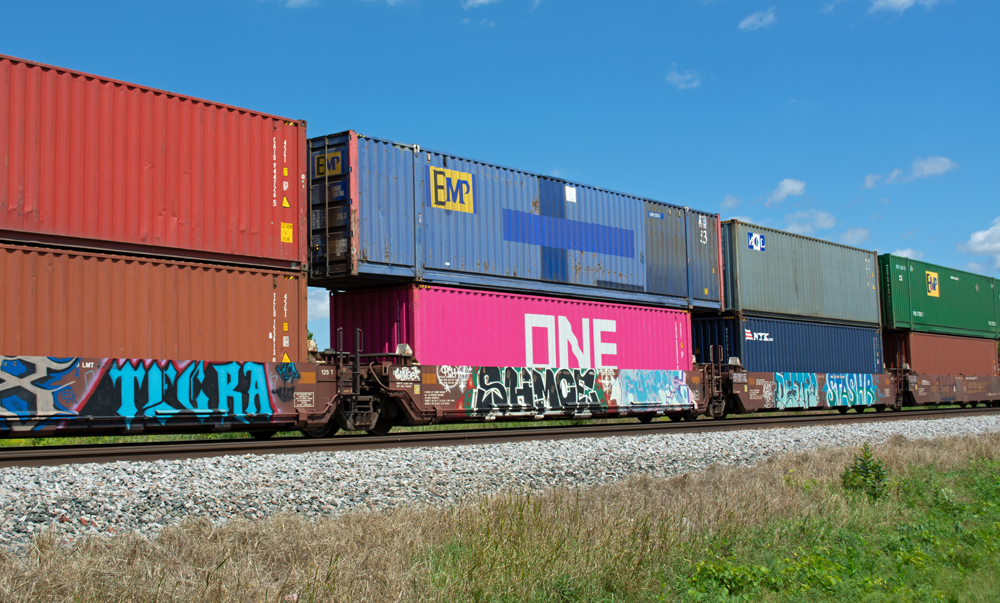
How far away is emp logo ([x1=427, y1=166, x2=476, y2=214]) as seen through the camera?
52.5 ft

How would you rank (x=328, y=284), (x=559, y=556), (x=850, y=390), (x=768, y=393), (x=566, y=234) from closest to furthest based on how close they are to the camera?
(x=559, y=556) → (x=328, y=284) → (x=566, y=234) → (x=768, y=393) → (x=850, y=390)

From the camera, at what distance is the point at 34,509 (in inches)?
233

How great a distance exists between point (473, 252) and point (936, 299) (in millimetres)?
25291

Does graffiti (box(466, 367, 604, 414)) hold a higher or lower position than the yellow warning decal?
lower

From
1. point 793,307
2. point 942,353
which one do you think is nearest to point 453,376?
point 793,307

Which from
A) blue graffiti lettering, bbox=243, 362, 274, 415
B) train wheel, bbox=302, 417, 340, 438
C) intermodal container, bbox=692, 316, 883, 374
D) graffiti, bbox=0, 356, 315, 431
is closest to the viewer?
graffiti, bbox=0, 356, 315, 431

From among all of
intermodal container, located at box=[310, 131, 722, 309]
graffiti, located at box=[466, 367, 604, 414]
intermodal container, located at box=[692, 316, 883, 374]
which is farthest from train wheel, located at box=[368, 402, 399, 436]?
intermodal container, located at box=[692, 316, 883, 374]

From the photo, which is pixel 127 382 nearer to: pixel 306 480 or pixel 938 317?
pixel 306 480

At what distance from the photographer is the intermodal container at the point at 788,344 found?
22984 millimetres

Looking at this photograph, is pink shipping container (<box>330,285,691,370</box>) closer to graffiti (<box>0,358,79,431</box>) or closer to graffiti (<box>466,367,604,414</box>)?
graffiti (<box>466,367,604,414</box>)

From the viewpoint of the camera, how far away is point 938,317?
32.6 m

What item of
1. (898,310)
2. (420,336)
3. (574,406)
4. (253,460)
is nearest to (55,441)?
(420,336)

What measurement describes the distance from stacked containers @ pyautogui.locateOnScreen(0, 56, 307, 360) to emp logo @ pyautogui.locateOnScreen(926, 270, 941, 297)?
2829cm

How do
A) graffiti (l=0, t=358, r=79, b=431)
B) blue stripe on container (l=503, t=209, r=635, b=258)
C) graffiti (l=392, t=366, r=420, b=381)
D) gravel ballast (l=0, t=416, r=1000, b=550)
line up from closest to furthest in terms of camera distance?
1. gravel ballast (l=0, t=416, r=1000, b=550)
2. graffiti (l=0, t=358, r=79, b=431)
3. graffiti (l=392, t=366, r=420, b=381)
4. blue stripe on container (l=503, t=209, r=635, b=258)
